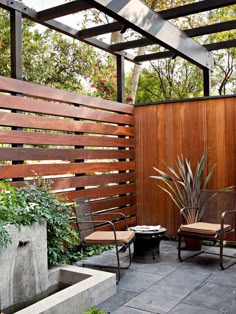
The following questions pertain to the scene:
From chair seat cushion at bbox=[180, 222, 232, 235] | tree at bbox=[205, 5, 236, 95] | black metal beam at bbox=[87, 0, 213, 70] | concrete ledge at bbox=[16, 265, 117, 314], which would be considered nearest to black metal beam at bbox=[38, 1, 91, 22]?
black metal beam at bbox=[87, 0, 213, 70]

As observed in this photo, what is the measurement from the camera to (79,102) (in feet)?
16.3

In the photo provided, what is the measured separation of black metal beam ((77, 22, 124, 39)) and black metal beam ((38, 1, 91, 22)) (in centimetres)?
79

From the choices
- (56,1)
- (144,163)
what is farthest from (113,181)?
(56,1)

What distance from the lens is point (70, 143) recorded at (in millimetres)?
4781

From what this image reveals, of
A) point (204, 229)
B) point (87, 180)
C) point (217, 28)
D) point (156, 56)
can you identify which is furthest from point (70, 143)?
point (217, 28)

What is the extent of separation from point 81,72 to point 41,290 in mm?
5188

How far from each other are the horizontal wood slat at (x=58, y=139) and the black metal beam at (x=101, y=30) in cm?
138

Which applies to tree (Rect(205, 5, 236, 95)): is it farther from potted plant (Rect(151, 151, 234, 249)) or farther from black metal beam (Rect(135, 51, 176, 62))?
potted plant (Rect(151, 151, 234, 249))

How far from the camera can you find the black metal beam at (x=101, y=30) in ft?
15.3

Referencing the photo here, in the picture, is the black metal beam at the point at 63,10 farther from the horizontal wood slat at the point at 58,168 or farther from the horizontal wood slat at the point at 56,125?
the horizontal wood slat at the point at 58,168

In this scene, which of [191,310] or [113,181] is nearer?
[191,310]

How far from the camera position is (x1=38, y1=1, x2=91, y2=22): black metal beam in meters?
3.82

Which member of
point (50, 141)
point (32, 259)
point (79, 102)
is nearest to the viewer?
point (32, 259)

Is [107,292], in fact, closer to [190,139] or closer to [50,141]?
[50,141]
